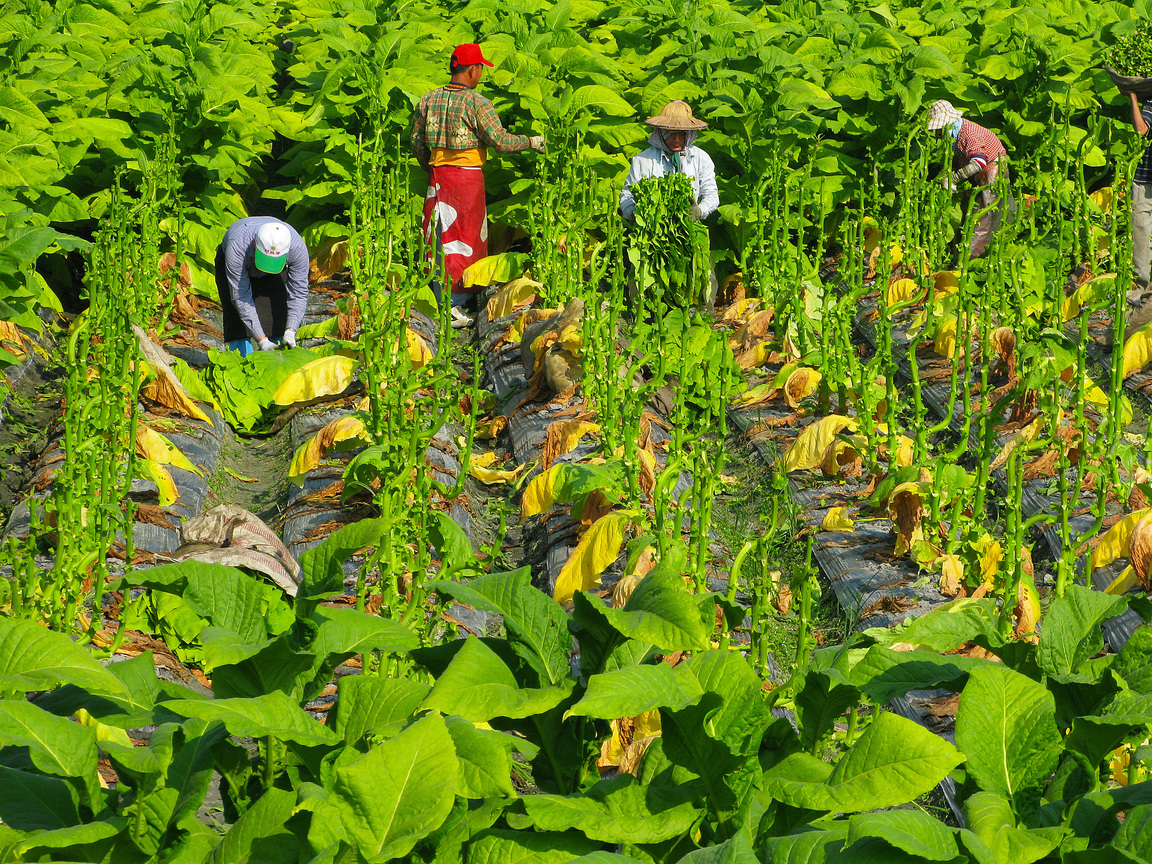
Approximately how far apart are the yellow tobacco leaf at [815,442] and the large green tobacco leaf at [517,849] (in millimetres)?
3524

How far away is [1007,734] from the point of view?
1.63 metres

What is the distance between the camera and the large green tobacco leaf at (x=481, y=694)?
162 centimetres

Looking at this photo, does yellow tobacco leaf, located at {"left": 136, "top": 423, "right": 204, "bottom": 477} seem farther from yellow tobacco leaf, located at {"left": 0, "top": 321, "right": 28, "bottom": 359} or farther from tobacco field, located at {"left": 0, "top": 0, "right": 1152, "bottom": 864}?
yellow tobacco leaf, located at {"left": 0, "top": 321, "right": 28, "bottom": 359}

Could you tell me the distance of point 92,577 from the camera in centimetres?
373

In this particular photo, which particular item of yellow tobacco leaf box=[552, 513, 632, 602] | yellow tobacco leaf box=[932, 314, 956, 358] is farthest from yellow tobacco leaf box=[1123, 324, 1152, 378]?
yellow tobacco leaf box=[552, 513, 632, 602]

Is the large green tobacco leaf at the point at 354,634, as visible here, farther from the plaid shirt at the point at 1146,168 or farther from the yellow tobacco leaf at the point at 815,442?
the plaid shirt at the point at 1146,168

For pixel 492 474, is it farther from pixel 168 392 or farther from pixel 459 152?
pixel 459 152

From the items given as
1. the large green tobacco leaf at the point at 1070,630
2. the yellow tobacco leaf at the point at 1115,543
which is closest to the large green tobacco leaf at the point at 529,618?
the large green tobacco leaf at the point at 1070,630

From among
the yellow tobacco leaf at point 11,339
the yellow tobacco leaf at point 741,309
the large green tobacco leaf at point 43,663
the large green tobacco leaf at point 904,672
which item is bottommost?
the yellow tobacco leaf at point 741,309

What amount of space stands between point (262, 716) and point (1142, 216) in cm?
A: 601

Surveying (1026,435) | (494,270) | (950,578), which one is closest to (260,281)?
(494,270)

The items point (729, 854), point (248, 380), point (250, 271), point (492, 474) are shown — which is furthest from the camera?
point (250, 271)

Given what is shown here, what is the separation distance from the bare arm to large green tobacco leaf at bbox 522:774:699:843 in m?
5.63

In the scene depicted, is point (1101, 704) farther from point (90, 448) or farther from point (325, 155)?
point (325, 155)
